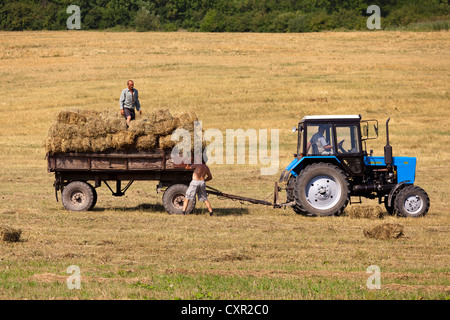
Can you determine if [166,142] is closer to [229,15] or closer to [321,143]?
[321,143]

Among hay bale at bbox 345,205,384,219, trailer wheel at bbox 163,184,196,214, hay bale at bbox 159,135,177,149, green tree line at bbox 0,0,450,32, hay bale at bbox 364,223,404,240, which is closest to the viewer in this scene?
hay bale at bbox 364,223,404,240

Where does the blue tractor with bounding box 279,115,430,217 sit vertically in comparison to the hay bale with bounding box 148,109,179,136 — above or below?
below

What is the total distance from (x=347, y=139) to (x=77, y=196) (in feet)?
19.9

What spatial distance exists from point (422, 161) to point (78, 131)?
15631mm

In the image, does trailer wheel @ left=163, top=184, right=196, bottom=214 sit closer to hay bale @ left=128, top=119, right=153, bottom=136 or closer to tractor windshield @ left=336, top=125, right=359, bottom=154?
hay bale @ left=128, top=119, right=153, bottom=136

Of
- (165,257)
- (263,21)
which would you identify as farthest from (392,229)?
(263,21)

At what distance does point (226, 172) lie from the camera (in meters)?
24.7

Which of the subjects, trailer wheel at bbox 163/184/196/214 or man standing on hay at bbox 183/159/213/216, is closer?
man standing on hay at bbox 183/159/213/216

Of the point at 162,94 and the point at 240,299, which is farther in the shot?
the point at 162,94

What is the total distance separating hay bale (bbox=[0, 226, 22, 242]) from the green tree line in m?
65.4

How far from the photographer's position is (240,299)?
25.0 ft

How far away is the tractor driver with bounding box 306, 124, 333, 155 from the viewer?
577 inches

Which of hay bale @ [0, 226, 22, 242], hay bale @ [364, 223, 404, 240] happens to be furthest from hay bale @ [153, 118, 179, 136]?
hay bale @ [364, 223, 404, 240]

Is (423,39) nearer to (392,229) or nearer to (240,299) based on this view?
(392,229)
